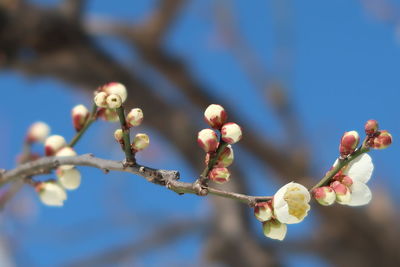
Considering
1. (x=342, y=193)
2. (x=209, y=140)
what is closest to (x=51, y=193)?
(x=209, y=140)

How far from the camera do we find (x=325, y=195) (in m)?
0.51

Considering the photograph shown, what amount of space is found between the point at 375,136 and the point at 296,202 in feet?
0.32

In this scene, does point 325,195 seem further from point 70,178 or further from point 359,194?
point 70,178

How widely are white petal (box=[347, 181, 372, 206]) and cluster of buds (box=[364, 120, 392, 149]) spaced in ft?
0.18

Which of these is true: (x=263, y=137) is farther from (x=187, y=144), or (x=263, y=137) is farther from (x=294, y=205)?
(x=294, y=205)

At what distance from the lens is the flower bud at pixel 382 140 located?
490 mm

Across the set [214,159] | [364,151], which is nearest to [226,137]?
[214,159]

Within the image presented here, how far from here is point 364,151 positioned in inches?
20.0

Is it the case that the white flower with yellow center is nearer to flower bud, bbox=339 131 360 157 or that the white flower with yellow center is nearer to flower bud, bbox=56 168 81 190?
flower bud, bbox=339 131 360 157

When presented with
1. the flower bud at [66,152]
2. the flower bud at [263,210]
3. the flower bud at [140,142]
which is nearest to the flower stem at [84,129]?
the flower bud at [66,152]

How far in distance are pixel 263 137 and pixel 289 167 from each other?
21 cm

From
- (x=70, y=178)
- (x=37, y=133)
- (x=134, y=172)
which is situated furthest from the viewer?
(x=37, y=133)

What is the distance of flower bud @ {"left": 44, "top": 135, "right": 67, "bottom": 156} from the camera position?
70 cm

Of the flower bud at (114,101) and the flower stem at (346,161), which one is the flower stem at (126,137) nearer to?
the flower bud at (114,101)
